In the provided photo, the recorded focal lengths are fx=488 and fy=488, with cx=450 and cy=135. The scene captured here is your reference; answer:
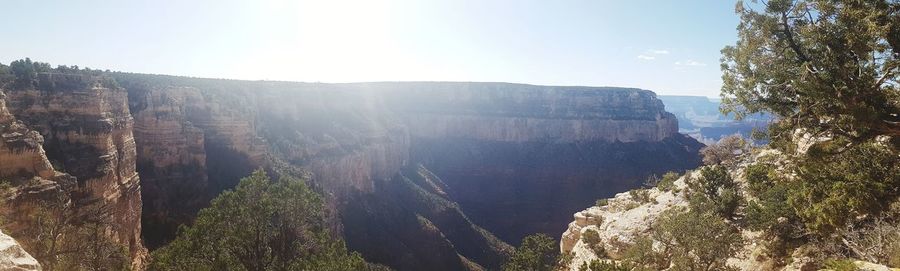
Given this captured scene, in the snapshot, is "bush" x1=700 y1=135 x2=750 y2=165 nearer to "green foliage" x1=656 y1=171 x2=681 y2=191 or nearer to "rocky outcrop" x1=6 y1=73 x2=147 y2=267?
"green foliage" x1=656 y1=171 x2=681 y2=191

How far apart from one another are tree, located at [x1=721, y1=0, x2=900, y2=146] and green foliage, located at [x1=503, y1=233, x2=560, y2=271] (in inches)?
695

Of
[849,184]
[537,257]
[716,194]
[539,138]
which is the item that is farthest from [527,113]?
[849,184]

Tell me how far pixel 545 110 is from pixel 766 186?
89.1 meters

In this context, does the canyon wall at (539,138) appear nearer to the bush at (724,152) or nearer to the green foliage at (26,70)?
the bush at (724,152)

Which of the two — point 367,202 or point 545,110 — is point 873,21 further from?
point 545,110

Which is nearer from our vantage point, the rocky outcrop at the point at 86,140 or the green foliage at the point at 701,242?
the green foliage at the point at 701,242

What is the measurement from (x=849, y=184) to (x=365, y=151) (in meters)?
58.7

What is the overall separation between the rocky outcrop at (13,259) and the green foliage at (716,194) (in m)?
25.0

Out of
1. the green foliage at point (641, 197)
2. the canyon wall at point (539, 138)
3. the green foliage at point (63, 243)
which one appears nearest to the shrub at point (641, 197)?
the green foliage at point (641, 197)

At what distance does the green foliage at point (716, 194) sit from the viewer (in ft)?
81.7

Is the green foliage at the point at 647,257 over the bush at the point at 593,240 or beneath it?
over

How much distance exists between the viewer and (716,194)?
28.4 m

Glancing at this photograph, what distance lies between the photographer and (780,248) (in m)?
18.6

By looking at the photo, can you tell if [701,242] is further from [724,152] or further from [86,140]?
[86,140]
